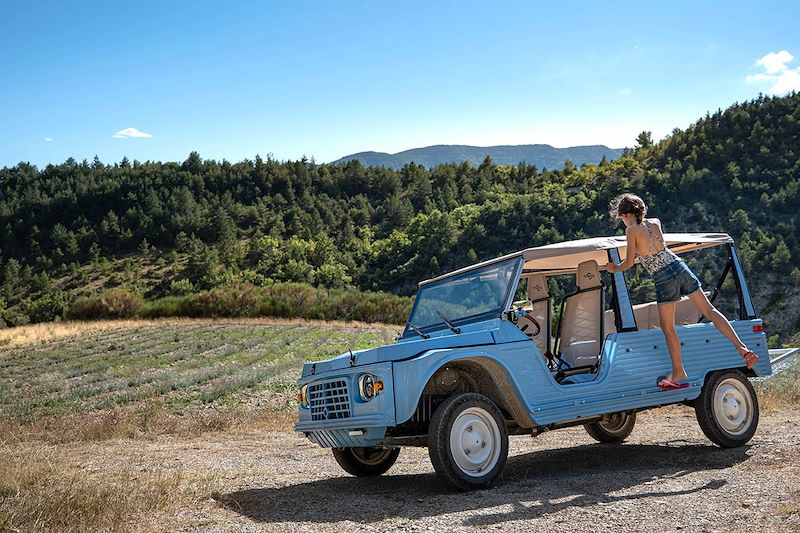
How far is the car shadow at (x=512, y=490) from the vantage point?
6.28 meters

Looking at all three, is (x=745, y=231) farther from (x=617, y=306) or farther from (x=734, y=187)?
(x=617, y=306)

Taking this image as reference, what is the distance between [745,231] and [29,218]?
357 ft

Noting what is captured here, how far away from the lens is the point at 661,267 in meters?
8.16

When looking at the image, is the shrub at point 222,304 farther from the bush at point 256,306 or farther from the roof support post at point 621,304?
the roof support post at point 621,304

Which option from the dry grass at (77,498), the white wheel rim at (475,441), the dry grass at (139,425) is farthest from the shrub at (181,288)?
the white wheel rim at (475,441)

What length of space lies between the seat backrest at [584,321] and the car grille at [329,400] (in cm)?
267

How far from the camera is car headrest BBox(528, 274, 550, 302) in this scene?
9.09 meters

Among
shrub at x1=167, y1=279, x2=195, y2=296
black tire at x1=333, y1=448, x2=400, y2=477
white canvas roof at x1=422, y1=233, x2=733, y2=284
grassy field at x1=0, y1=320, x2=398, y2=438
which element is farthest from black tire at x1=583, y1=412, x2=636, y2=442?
shrub at x1=167, y1=279, x2=195, y2=296

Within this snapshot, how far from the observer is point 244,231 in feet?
417

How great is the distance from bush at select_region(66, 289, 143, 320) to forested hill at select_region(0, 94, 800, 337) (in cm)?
1936

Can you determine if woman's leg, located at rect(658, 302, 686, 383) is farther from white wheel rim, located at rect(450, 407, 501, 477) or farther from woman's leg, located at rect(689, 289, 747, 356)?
white wheel rim, located at rect(450, 407, 501, 477)

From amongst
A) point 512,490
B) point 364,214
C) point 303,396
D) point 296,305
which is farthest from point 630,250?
point 364,214

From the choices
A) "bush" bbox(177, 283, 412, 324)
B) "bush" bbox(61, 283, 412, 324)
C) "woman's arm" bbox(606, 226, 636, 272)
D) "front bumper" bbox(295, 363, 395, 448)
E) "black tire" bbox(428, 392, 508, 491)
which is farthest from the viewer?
"bush" bbox(61, 283, 412, 324)

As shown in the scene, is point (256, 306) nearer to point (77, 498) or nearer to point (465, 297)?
point (465, 297)
